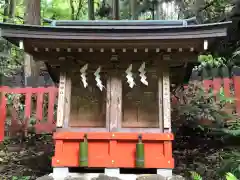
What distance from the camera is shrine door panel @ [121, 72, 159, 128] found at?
546 centimetres

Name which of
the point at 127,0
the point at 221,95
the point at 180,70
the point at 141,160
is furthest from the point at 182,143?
the point at 127,0

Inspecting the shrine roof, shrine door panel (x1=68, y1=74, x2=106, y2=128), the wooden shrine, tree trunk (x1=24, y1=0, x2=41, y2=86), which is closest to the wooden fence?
tree trunk (x1=24, y1=0, x2=41, y2=86)

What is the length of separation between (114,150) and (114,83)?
1168mm

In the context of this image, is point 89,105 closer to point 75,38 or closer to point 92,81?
point 92,81

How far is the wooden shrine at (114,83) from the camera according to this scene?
15.6 feet

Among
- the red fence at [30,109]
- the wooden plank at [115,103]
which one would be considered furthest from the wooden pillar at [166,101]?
the red fence at [30,109]

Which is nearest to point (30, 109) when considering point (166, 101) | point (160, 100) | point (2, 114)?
point (2, 114)

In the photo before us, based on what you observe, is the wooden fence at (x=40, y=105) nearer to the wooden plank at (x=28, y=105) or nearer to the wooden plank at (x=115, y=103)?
the wooden plank at (x=28, y=105)

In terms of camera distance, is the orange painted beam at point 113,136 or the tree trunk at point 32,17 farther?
the tree trunk at point 32,17

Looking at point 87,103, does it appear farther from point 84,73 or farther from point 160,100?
point 160,100

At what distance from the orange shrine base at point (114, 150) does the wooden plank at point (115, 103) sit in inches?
6.9

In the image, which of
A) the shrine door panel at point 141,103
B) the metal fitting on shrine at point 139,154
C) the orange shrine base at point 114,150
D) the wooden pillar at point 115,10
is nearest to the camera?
the metal fitting on shrine at point 139,154

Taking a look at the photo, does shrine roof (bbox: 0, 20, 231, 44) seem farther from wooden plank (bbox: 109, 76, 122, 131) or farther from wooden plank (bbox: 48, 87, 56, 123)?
wooden plank (bbox: 48, 87, 56, 123)

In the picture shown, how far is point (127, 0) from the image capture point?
17.4 meters
